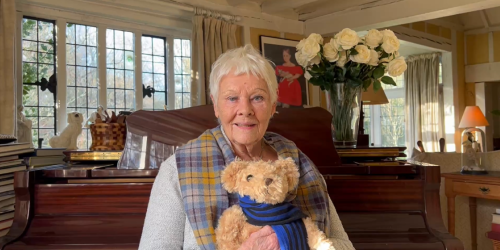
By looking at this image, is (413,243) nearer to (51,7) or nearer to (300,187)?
(300,187)

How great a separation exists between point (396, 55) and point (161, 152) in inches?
47.4

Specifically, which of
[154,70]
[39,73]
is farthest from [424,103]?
[39,73]

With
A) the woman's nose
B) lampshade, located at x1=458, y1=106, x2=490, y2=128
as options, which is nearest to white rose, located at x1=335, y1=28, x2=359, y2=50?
the woman's nose

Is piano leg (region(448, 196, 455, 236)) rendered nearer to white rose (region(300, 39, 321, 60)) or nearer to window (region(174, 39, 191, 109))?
white rose (region(300, 39, 321, 60))

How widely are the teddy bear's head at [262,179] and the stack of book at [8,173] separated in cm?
132

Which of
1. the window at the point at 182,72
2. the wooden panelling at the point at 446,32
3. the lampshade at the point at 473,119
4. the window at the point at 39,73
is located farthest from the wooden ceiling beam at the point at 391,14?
the window at the point at 39,73

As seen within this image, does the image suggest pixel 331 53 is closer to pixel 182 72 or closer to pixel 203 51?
pixel 203 51

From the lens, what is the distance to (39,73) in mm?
3561

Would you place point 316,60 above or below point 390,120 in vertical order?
above

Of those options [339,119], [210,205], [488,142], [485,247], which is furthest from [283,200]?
[488,142]

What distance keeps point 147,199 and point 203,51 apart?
9.16 ft

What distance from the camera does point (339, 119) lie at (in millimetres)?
2029

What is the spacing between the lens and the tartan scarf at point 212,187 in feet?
3.77

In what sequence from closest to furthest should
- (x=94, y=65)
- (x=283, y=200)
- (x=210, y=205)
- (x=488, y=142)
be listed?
(x=283, y=200)
(x=210, y=205)
(x=94, y=65)
(x=488, y=142)
